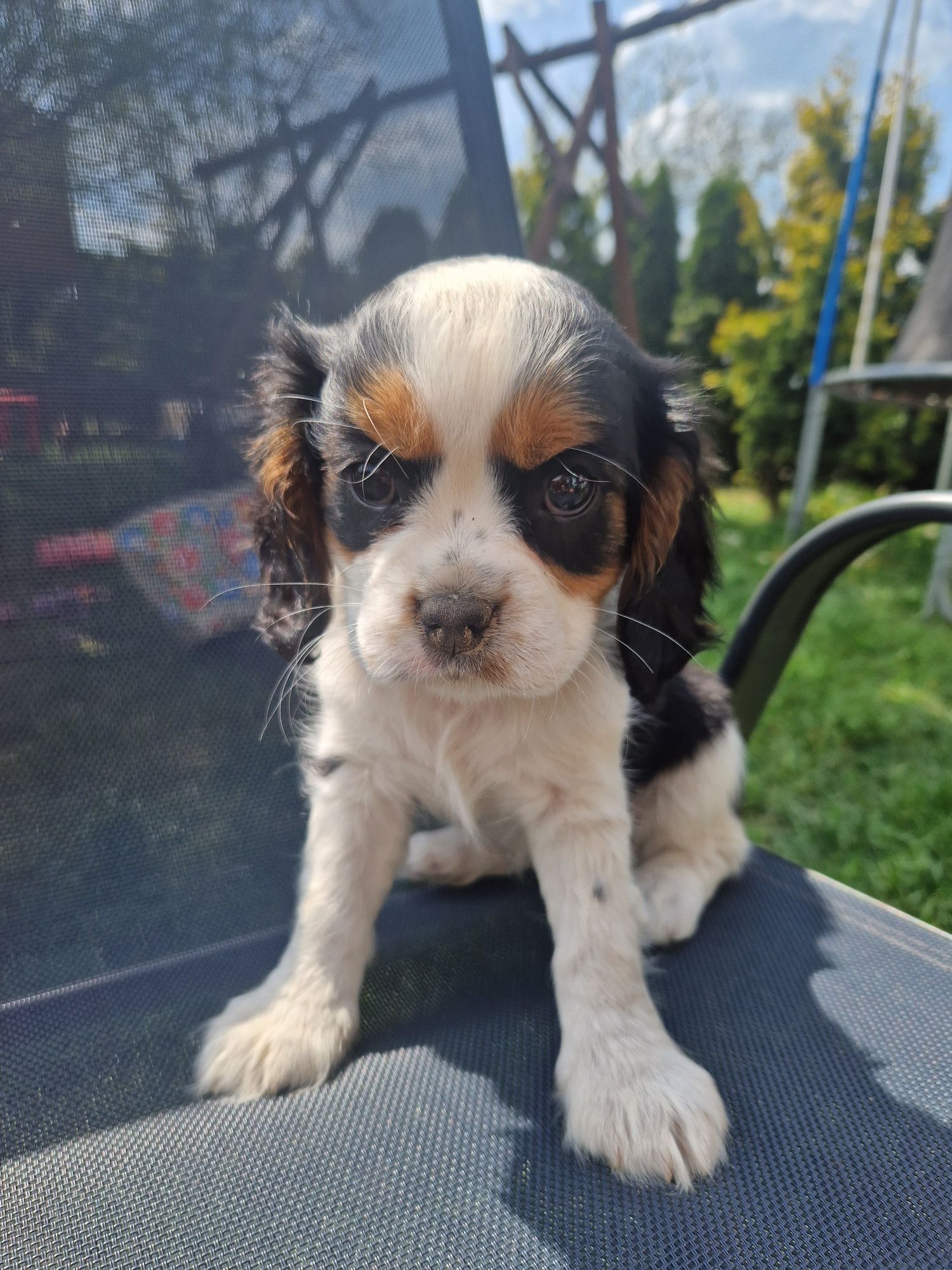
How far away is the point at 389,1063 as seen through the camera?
4.46 ft

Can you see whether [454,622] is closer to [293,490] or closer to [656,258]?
[293,490]

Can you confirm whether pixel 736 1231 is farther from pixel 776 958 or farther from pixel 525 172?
pixel 525 172

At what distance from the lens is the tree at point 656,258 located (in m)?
7.37

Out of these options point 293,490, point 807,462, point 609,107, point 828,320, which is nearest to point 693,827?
point 293,490

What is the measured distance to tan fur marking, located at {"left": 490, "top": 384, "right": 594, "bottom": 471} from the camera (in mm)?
1261

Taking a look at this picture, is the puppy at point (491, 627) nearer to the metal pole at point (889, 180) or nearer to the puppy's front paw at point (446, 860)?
the puppy's front paw at point (446, 860)

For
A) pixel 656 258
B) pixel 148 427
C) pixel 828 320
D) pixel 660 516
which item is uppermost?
pixel 656 258

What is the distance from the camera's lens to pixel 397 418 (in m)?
1.28

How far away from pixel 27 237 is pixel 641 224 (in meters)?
6.58

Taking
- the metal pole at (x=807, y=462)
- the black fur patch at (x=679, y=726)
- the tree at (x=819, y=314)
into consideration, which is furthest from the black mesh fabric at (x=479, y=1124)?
the tree at (x=819, y=314)

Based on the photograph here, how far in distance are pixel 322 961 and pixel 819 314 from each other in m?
7.13

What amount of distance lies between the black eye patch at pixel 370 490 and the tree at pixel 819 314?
5.91 metres

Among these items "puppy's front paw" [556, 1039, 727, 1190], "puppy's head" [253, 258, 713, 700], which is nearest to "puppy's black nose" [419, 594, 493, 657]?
"puppy's head" [253, 258, 713, 700]

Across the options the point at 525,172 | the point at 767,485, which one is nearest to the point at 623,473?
the point at 525,172
